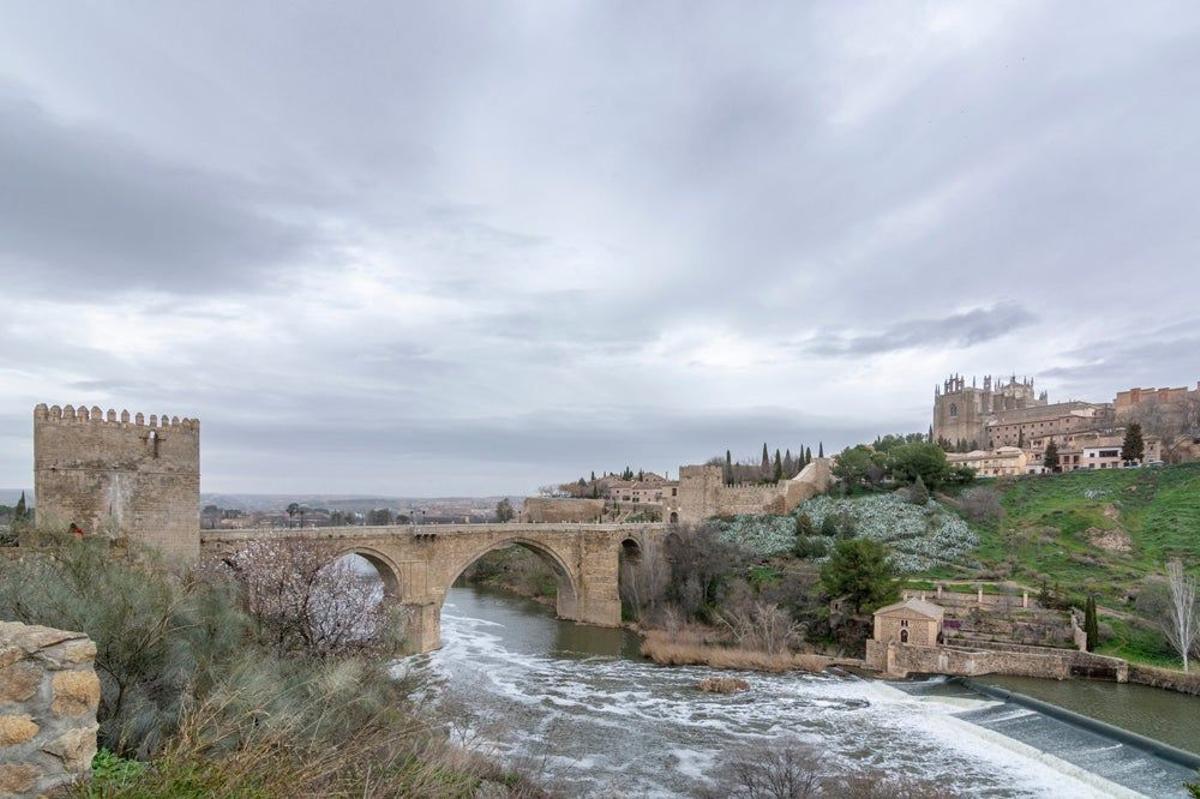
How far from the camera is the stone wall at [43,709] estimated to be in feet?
10.8

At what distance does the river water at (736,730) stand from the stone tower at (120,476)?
275 inches

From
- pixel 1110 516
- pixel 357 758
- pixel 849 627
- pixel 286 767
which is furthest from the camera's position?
pixel 1110 516

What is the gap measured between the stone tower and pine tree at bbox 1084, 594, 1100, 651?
2651cm

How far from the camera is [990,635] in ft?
81.6

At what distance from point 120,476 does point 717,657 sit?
62.4ft

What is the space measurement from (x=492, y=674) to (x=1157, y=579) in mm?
24397

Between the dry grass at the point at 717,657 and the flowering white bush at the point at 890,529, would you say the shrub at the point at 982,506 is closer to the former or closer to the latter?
the flowering white bush at the point at 890,529

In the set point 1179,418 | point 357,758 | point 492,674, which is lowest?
point 492,674

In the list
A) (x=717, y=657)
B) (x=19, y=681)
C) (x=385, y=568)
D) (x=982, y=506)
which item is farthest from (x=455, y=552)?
(x=982, y=506)

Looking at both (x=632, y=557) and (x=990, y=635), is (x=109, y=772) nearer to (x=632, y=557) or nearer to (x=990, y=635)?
(x=990, y=635)

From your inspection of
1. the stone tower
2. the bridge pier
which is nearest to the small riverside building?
the bridge pier

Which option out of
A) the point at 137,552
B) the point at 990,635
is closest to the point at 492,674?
the point at 137,552

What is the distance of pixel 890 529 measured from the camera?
1527 inches

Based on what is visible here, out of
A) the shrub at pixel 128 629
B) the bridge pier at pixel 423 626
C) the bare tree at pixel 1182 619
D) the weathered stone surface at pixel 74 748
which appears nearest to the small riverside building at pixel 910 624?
the bare tree at pixel 1182 619
